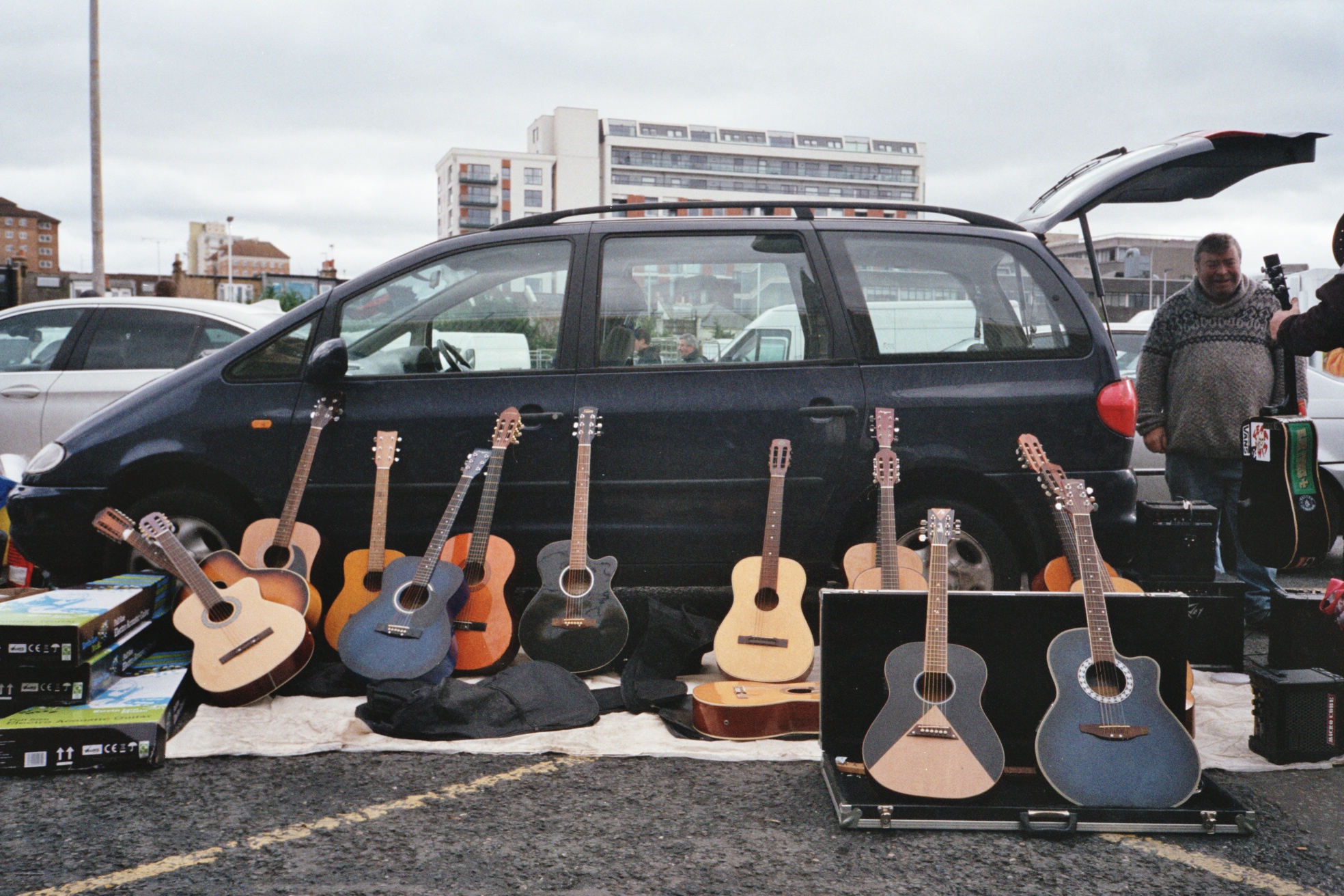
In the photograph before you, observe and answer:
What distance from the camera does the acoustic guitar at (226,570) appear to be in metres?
4.12

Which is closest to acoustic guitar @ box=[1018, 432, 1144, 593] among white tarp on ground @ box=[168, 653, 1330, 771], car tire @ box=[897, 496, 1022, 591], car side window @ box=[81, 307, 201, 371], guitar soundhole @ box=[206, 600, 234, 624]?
car tire @ box=[897, 496, 1022, 591]

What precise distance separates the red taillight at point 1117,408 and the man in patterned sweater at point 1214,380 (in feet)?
2.61

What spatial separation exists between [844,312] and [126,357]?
200 inches

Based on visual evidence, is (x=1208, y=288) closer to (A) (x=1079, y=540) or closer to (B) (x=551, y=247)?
(A) (x=1079, y=540)

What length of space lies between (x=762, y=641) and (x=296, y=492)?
203cm

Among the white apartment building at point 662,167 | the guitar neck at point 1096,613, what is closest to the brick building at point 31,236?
the white apartment building at point 662,167

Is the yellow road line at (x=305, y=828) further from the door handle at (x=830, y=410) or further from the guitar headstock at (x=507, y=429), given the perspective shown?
the door handle at (x=830, y=410)

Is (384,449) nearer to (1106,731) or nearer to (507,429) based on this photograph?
(507,429)

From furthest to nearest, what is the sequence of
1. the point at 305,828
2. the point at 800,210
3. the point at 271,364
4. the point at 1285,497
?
the point at 800,210 → the point at 271,364 → the point at 1285,497 → the point at 305,828

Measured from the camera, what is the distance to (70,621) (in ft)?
11.2

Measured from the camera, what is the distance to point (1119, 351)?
259 inches

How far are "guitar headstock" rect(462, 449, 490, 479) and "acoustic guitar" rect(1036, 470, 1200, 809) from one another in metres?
2.36

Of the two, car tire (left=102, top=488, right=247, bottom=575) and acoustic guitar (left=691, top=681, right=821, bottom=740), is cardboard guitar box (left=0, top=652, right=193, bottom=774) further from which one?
acoustic guitar (left=691, top=681, right=821, bottom=740)

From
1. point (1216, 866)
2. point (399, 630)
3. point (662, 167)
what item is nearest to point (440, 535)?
point (399, 630)
